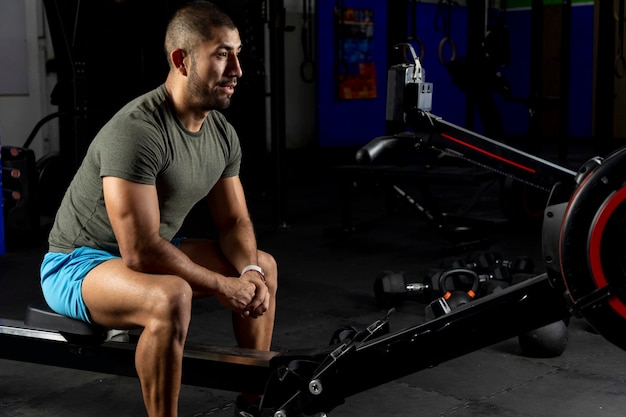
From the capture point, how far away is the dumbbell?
3211 mm

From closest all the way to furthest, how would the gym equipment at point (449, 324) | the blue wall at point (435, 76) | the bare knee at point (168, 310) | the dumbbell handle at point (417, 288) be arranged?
the gym equipment at point (449, 324)
the bare knee at point (168, 310)
the dumbbell handle at point (417, 288)
the blue wall at point (435, 76)

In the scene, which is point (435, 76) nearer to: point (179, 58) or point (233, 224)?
point (233, 224)

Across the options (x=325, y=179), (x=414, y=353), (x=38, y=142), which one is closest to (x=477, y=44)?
(x=325, y=179)

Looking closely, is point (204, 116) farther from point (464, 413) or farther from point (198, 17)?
point (464, 413)

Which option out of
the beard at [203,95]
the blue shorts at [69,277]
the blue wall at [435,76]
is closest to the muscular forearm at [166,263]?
the blue shorts at [69,277]

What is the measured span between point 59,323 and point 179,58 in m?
0.66

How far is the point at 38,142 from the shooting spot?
6453 mm

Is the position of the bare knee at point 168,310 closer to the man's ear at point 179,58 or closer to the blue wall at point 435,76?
the man's ear at point 179,58

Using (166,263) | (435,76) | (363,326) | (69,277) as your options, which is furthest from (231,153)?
(435,76)

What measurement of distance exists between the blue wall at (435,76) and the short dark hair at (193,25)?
4804 millimetres

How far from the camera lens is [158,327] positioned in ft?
5.74

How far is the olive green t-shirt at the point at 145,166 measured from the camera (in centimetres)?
183

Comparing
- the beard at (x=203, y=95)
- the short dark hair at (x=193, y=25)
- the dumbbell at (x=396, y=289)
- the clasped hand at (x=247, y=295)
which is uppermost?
the short dark hair at (x=193, y=25)

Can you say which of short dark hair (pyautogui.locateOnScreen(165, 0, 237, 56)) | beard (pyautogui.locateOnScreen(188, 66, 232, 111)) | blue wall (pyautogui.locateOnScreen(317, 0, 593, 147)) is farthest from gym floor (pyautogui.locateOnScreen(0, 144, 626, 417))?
blue wall (pyautogui.locateOnScreen(317, 0, 593, 147))
